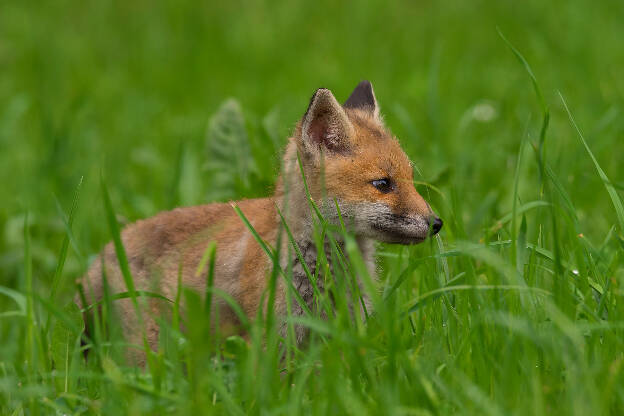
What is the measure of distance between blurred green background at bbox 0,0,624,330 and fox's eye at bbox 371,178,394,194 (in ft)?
1.34

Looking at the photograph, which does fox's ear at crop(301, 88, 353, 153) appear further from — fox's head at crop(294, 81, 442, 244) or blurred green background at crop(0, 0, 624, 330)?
blurred green background at crop(0, 0, 624, 330)

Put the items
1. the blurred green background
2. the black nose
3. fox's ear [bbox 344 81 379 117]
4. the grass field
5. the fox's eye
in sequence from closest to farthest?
the grass field, the black nose, the fox's eye, fox's ear [bbox 344 81 379 117], the blurred green background

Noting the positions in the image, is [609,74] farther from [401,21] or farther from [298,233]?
[298,233]

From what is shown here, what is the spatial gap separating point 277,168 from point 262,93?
5.57 meters

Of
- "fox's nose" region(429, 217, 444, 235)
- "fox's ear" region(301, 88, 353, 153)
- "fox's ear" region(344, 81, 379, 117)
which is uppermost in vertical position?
"fox's ear" region(344, 81, 379, 117)

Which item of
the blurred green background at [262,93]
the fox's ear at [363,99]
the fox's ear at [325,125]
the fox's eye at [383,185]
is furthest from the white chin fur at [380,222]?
the fox's ear at [363,99]

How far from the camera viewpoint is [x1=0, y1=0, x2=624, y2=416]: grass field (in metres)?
3.23

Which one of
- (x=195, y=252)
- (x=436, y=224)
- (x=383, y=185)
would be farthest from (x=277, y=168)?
(x=436, y=224)

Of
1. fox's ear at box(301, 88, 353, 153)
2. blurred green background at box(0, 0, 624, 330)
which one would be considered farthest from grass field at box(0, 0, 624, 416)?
fox's ear at box(301, 88, 353, 153)

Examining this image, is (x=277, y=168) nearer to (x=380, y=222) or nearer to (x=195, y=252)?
(x=195, y=252)

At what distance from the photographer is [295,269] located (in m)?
4.68

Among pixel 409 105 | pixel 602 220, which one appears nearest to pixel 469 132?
pixel 409 105

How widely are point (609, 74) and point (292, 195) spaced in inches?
237

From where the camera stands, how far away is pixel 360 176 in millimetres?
4648
